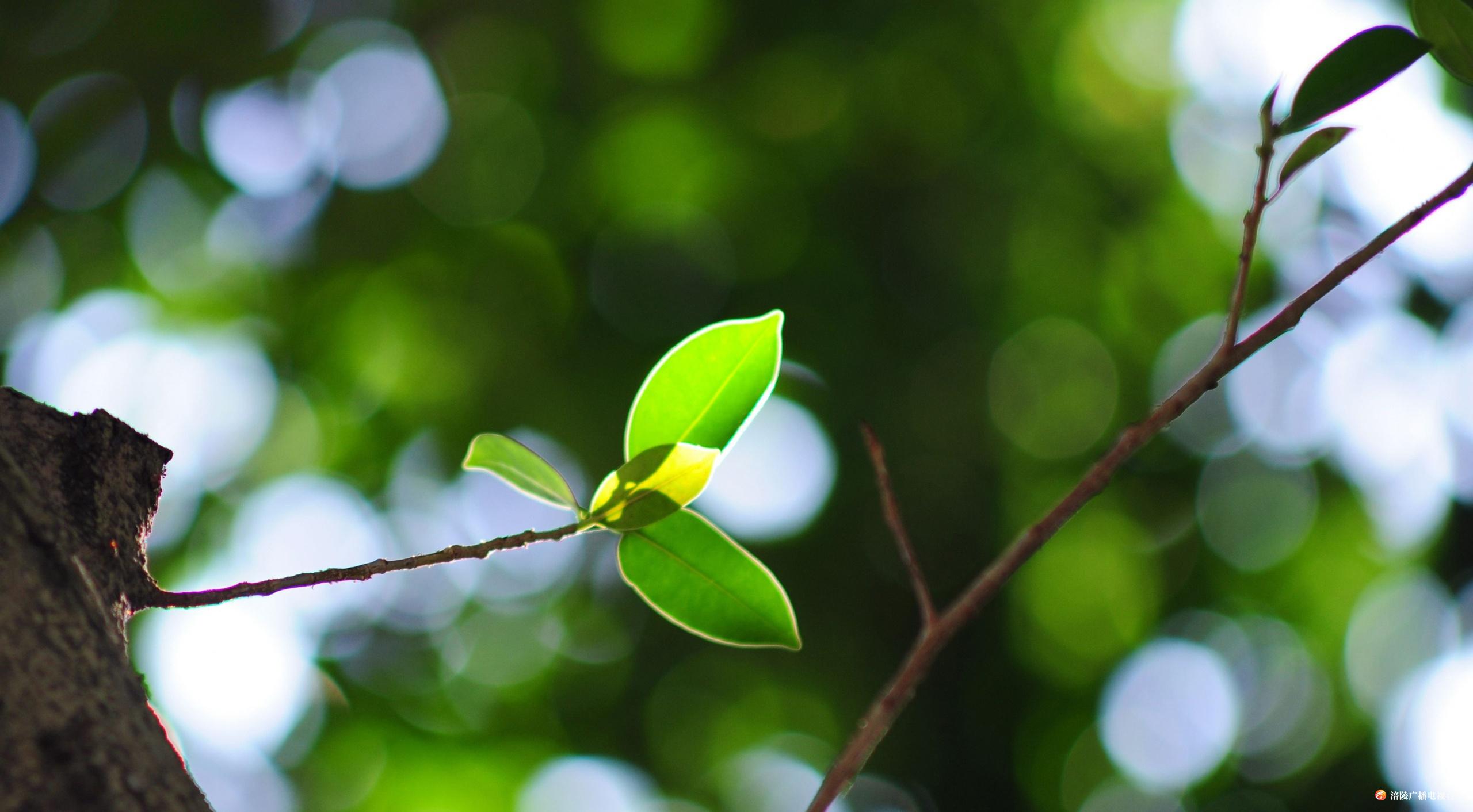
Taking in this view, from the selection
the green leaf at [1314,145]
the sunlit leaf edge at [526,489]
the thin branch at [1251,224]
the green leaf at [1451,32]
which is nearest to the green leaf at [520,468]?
the sunlit leaf edge at [526,489]

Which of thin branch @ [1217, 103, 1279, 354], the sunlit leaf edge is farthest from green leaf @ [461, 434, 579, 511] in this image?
thin branch @ [1217, 103, 1279, 354]

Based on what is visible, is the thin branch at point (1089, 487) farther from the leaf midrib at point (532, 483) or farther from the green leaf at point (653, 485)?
the leaf midrib at point (532, 483)

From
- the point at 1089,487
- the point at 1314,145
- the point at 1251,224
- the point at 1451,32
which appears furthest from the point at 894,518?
the point at 1451,32

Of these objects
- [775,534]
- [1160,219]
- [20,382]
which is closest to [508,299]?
[775,534]

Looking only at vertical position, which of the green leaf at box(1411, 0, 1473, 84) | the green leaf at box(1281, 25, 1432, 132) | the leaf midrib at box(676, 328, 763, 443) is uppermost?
the green leaf at box(1411, 0, 1473, 84)

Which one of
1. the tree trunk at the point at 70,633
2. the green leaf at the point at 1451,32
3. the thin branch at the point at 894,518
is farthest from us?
the green leaf at the point at 1451,32

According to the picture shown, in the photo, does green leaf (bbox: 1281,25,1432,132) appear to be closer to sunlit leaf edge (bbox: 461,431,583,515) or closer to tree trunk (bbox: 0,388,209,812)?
sunlit leaf edge (bbox: 461,431,583,515)
